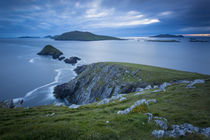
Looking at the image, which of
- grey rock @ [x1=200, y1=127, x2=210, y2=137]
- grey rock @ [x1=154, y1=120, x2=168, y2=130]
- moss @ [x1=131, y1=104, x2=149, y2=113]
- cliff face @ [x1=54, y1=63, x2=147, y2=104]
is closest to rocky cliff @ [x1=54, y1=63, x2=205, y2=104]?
cliff face @ [x1=54, y1=63, x2=147, y2=104]

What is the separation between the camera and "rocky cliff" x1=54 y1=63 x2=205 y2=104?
1503 inches

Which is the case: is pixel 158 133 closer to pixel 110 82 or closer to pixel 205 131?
pixel 205 131

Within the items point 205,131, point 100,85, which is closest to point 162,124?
point 205,131

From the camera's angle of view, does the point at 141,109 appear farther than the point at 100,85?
No

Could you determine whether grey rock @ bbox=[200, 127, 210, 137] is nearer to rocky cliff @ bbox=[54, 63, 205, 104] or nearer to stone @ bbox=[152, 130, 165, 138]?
stone @ bbox=[152, 130, 165, 138]

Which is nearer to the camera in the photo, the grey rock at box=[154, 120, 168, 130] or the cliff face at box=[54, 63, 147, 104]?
the grey rock at box=[154, 120, 168, 130]

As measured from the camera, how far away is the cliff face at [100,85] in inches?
1588

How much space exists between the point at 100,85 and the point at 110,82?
495 centimetres

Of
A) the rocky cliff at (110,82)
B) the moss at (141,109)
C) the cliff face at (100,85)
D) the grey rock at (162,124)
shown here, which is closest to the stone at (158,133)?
the grey rock at (162,124)

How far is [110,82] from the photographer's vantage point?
4550 cm

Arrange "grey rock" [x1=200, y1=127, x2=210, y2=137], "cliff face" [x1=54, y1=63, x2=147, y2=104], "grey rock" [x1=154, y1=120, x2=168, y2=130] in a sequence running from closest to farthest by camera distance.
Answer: "grey rock" [x1=200, y1=127, x2=210, y2=137] → "grey rock" [x1=154, y1=120, x2=168, y2=130] → "cliff face" [x1=54, y1=63, x2=147, y2=104]

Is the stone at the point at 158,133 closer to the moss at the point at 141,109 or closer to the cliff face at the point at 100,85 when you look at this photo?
the moss at the point at 141,109

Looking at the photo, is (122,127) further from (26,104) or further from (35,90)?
(35,90)

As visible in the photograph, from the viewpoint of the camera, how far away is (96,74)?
182ft
